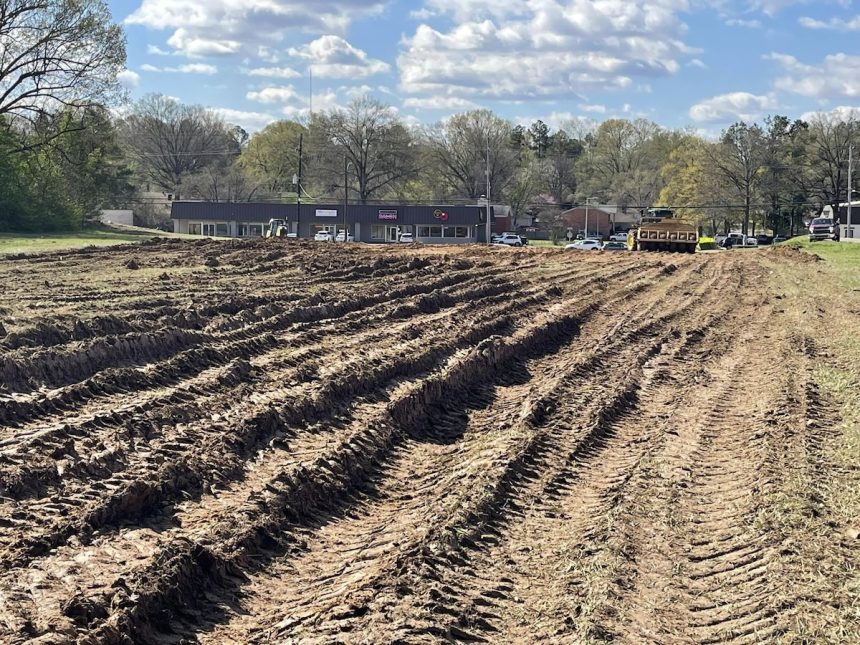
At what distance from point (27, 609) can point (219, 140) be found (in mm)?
115992

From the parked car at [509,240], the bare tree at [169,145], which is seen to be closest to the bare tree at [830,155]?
the parked car at [509,240]

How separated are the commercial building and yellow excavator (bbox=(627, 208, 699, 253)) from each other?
36912 mm

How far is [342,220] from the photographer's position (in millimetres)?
86562

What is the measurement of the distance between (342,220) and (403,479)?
78.6 m

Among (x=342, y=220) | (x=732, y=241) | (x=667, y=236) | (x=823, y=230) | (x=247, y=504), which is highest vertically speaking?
(x=342, y=220)

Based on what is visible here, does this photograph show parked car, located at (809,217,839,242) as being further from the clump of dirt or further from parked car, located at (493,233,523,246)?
the clump of dirt

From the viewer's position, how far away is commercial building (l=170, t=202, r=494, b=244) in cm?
8488

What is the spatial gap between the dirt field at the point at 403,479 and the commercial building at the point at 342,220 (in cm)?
6833

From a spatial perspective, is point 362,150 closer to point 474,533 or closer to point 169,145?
point 169,145

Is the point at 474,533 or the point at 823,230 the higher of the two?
the point at 823,230

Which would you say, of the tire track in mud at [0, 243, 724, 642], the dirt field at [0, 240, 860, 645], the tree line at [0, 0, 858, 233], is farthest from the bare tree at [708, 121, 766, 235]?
the tire track in mud at [0, 243, 724, 642]

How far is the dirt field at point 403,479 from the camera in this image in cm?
591

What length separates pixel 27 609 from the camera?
5.64 m

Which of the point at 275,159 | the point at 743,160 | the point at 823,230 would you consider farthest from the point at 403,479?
the point at 275,159
